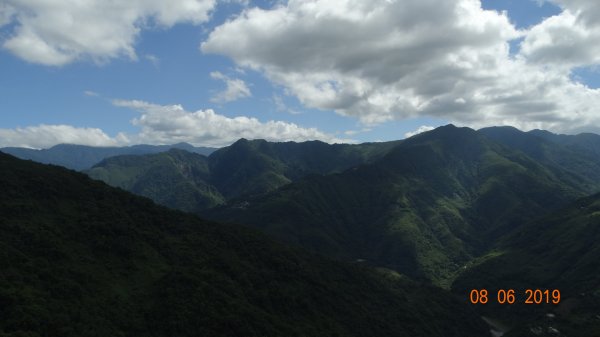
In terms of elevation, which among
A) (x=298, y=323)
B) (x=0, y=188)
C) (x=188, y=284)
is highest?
(x=0, y=188)

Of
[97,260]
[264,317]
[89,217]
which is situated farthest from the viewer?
[89,217]

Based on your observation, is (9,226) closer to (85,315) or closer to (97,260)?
(97,260)

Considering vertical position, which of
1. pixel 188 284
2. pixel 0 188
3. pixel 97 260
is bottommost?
pixel 188 284

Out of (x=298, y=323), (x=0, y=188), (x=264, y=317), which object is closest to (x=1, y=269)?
(x=0, y=188)

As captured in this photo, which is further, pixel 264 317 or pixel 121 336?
pixel 264 317

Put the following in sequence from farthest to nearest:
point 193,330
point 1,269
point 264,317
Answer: point 264,317 < point 193,330 < point 1,269

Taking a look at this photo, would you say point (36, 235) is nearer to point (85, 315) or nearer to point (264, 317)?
point (85, 315)

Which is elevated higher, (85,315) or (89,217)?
(89,217)

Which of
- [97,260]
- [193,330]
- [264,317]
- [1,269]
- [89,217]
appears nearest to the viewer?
[1,269]

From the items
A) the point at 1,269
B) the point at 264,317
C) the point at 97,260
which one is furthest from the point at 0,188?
the point at 264,317
